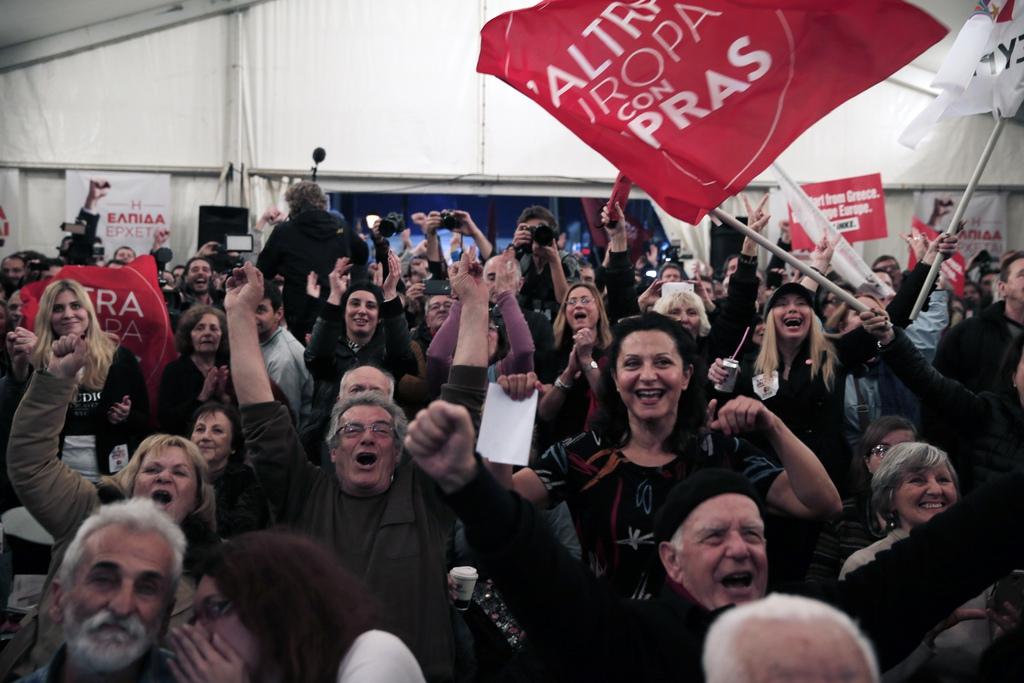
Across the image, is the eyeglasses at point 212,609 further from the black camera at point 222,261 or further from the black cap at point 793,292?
the black camera at point 222,261

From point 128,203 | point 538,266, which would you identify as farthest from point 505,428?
point 128,203

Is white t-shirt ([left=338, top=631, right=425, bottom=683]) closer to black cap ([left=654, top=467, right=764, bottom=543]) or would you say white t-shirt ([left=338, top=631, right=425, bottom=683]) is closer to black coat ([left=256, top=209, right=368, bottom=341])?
black cap ([left=654, top=467, right=764, bottom=543])

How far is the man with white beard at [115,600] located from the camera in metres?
2.47

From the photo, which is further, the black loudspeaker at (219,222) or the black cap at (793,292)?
the black loudspeaker at (219,222)

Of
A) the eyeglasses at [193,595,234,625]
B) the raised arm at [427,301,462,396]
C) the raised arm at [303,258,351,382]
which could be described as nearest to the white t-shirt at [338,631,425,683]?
the eyeglasses at [193,595,234,625]

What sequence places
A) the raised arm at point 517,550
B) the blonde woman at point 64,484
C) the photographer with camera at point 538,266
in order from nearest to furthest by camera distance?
the raised arm at point 517,550 < the blonde woman at point 64,484 < the photographer with camera at point 538,266

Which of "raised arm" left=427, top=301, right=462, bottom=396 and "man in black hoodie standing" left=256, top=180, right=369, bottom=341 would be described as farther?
"man in black hoodie standing" left=256, top=180, right=369, bottom=341

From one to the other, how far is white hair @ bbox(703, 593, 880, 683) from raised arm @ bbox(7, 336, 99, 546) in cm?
236

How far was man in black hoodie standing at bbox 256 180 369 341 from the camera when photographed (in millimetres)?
7445

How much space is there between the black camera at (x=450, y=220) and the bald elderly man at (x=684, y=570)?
3.24m

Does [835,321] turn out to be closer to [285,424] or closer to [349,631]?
[285,424]

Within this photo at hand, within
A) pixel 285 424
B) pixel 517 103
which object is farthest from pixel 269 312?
pixel 517 103

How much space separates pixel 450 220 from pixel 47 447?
8.76 feet

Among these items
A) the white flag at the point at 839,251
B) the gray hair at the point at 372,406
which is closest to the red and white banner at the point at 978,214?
the white flag at the point at 839,251
